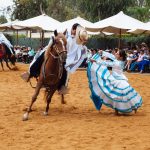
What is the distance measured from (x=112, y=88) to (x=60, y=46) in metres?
1.49

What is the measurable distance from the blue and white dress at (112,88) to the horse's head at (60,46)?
0.98 metres

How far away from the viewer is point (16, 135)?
8.50 meters

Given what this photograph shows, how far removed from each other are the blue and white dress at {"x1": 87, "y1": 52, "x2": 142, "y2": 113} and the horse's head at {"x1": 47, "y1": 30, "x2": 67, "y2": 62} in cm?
98

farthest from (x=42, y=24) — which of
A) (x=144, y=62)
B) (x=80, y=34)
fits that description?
(x=80, y=34)

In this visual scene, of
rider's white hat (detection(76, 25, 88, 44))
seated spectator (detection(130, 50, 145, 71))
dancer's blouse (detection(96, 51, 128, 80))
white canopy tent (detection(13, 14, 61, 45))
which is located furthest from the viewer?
white canopy tent (detection(13, 14, 61, 45))

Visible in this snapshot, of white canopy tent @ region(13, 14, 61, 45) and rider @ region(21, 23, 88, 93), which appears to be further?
white canopy tent @ region(13, 14, 61, 45)

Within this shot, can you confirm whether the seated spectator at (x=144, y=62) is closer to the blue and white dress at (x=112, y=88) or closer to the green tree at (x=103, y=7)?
the blue and white dress at (x=112, y=88)

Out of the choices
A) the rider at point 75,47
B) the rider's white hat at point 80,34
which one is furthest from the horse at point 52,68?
the rider's white hat at point 80,34

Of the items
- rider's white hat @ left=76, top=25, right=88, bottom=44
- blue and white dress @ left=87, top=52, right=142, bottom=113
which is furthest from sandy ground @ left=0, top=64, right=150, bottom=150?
rider's white hat @ left=76, top=25, right=88, bottom=44

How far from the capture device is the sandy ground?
7.75 meters

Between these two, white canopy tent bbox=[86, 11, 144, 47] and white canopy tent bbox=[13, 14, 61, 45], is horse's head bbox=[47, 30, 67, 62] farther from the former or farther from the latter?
Result: white canopy tent bbox=[13, 14, 61, 45]

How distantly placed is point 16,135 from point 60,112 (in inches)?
112

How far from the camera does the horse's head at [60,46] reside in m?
10.0

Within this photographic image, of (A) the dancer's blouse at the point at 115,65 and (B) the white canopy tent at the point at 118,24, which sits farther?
(B) the white canopy tent at the point at 118,24
